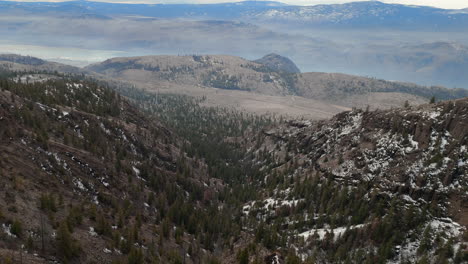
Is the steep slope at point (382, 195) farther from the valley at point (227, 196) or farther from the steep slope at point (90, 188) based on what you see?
the steep slope at point (90, 188)

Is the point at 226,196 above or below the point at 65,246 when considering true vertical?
below

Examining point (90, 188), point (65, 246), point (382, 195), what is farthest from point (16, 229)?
point (382, 195)

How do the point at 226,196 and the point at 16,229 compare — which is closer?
the point at 16,229

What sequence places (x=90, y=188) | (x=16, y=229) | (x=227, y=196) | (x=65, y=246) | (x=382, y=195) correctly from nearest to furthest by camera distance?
(x=16, y=229) < (x=65, y=246) < (x=90, y=188) < (x=382, y=195) < (x=227, y=196)

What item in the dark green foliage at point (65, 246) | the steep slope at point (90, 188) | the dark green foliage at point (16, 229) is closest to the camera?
the dark green foliage at point (16, 229)

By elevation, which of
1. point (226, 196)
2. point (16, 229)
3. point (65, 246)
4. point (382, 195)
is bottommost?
point (226, 196)

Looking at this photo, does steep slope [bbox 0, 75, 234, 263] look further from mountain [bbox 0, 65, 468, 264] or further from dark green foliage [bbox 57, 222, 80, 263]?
mountain [bbox 0, 65, 468, 264]

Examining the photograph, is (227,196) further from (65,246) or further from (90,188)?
(65,246)

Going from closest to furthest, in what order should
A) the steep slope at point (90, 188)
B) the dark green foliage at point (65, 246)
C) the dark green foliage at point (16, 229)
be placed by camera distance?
the dark green foliage at point (16, 229)
the dark green foliage at point (65, 246)
the steep slope at point (90, 188)

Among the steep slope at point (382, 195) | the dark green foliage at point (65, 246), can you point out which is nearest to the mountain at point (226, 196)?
the dark green foliage at point (65, 246)
